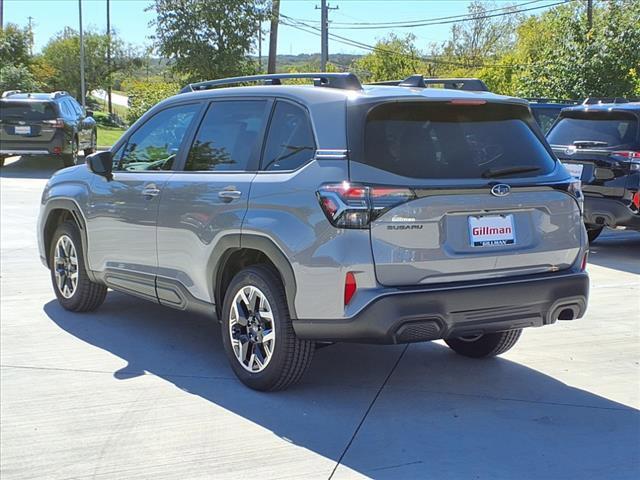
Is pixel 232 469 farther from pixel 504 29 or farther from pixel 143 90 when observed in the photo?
pixel 504 29

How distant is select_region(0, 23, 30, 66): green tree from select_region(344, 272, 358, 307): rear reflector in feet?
126

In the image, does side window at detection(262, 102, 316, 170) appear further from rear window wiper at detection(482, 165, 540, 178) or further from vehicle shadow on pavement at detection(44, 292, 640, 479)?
vehicle shadow on pavement at detection(44, 292, 640, 479)

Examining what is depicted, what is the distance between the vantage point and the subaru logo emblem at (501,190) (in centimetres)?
422

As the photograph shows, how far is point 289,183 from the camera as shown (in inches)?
170

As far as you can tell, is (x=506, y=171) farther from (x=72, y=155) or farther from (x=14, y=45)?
(x=14, y=45)

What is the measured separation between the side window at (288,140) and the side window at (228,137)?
12cm

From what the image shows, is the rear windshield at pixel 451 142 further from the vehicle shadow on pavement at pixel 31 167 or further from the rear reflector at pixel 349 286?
the vehicle shadow on pavement at pixel 31 167

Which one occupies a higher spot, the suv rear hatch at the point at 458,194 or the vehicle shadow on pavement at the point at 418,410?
the suv rear hatch at the point at 458,194

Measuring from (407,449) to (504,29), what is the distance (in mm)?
76170

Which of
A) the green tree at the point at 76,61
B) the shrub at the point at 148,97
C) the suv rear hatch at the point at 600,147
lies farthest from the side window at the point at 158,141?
the green tree at the point at 76,61

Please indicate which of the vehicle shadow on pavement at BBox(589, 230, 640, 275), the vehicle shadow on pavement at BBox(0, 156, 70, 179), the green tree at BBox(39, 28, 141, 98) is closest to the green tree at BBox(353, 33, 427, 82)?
the green tree at BBox(39, 28, 141, 98)

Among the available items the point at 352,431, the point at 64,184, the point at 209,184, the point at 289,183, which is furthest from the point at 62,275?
the point at 352,431

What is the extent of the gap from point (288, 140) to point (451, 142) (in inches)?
36.6

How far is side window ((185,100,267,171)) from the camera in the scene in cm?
479
